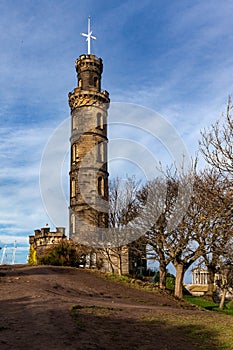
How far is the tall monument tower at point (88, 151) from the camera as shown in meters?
47.9

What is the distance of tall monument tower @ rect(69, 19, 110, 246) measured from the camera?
1887 inches

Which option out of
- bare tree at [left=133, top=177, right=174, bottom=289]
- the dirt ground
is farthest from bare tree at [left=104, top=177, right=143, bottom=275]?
the dirt ground

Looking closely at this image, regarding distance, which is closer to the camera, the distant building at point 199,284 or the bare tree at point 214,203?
the bare tree at point 214,203

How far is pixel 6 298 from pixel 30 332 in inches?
230

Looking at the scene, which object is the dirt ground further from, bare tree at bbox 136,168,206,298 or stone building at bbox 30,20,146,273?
stone building at bbox 30,20,146,273

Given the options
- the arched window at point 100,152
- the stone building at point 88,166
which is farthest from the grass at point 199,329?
the arched window at point 100,152

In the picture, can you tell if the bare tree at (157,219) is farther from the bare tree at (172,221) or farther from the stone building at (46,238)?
the stone building at (46,238)

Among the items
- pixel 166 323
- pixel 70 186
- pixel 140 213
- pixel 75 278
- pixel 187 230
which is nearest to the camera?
pixel 166 323

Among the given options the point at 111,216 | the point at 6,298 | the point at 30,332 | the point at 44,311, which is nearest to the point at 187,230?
the point at 111,216

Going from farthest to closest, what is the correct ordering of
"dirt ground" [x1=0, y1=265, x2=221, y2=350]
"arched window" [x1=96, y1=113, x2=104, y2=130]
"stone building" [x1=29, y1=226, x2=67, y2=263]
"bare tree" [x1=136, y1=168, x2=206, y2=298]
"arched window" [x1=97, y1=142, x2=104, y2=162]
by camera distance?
"arched window" [x1=96, y1=113, x2=104, y2=130] → "arched window" [x1=97, y1=142, x2=104, y2=162] → "stone building" [x1=29, y1=226, x2=67, y2=263] → "bare tree" [x1=136, y1=168, x2=206, y2=298] → "dirt ground" [x1=0, y1=265, x2=221, y2=350]

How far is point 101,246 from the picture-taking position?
40.6m

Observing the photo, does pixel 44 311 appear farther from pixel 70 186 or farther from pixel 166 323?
pixel 70 186

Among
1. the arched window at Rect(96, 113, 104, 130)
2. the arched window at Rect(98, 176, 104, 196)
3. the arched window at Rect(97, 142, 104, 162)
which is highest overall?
the arched window at Rect(96, 113, 104, 130)

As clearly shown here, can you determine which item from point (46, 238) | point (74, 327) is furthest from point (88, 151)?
point (74, 327)
